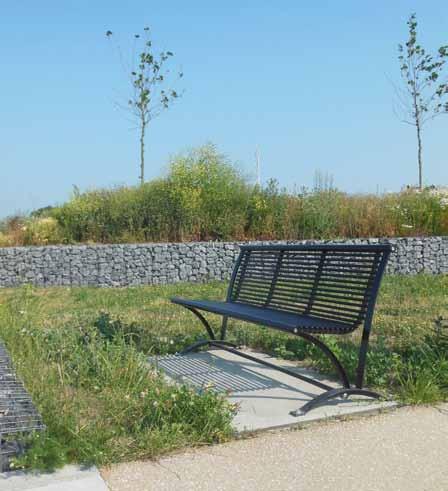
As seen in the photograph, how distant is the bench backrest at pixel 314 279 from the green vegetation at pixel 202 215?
23.0 ft

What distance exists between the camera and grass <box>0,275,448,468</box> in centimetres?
321

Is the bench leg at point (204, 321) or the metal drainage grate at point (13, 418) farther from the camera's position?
the bench leg at point (204, 321)

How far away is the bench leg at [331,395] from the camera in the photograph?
3.79m

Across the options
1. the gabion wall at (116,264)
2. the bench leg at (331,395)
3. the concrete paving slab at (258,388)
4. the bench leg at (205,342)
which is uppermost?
the gabion wall at (116,264)

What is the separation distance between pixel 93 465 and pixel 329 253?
2.39 m

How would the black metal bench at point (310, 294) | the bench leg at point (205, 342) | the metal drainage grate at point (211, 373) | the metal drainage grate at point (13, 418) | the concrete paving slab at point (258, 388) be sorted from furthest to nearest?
the bench leg at point (205, 342), the metal drainage grate at point (211, 373), the black metal bench at point (310, 294), the concrete paving slab at point (258, 388), the metal drainage grate at point (13, 418)

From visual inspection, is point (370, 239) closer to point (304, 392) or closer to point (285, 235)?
point (285, 235)

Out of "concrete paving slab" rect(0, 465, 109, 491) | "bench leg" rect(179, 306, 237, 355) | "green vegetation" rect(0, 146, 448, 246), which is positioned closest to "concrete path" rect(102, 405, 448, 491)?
"concrete paving slab" rect(0, 465, 109, 491)

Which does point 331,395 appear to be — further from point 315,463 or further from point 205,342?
point 205,342

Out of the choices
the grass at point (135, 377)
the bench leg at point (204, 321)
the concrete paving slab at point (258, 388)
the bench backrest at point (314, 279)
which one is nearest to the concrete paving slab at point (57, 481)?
the grass at point (135, 377)

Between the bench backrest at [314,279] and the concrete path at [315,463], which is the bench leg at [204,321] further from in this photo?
the concrete path at [315,463]

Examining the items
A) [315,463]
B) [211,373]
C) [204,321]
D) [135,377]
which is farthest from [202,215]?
[315,463]

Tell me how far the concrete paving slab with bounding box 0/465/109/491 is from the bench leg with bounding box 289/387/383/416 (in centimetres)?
132

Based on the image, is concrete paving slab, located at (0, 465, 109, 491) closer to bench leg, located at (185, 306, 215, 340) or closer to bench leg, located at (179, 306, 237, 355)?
bench leg, located at (179, 306, 237, 355)
